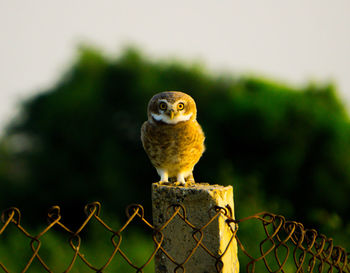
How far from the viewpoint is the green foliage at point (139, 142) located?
10406 millimetres

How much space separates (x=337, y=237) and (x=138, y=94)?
9747mm

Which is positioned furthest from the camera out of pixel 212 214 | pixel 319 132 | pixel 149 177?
pixel 149 177

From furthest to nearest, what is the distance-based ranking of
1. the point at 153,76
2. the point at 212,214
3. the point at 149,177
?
the point at 153,76 < the point at 149,177 < the point at 212,214

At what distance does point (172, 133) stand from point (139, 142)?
1052 cm

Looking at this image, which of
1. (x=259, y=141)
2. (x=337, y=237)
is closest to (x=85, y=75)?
(x=259, y=141)

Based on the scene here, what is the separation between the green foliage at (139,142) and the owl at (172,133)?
13.5 ft

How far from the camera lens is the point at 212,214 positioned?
1.92 m

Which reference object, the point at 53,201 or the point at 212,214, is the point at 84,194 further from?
the point at 212,214

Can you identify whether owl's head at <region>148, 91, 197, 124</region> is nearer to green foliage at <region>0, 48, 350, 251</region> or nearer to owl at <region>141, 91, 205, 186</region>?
owl at <region>141, 91, 205, 186</region>

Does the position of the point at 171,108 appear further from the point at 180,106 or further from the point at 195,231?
the point at 195,231

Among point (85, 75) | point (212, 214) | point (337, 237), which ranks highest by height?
point (212, 214)

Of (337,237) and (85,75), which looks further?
(85,75)

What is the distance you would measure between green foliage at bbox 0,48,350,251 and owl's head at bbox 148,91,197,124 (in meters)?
4.33

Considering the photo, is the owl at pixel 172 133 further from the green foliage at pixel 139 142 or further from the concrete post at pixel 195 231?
the green foliage at pixel 139 142
